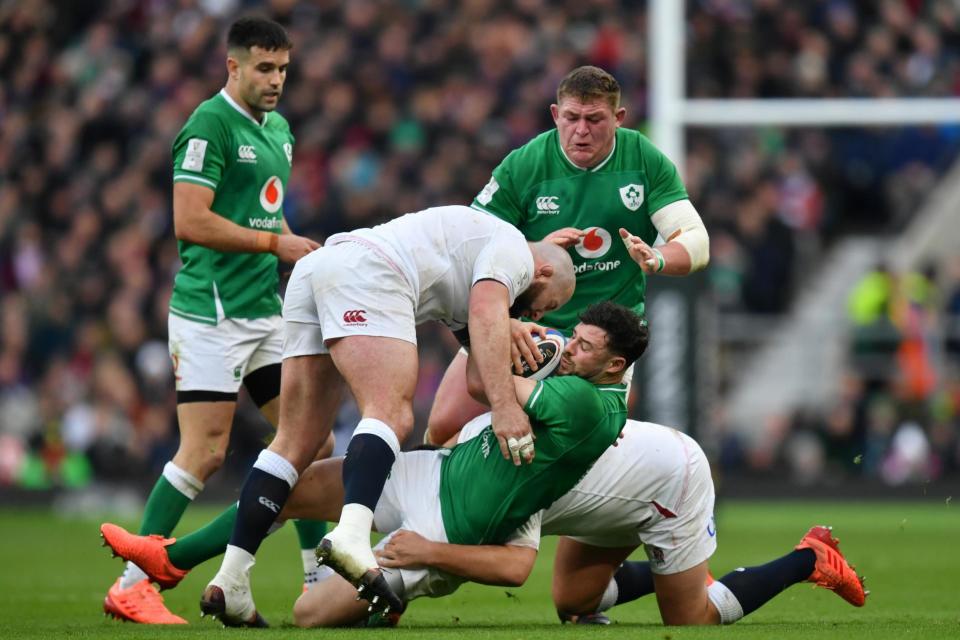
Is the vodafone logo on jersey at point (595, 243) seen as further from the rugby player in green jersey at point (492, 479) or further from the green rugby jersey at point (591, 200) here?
the rugby player in green jersey at point (492, 479)

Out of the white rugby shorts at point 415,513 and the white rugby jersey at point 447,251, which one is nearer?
the white rugby shorts at point 415,513

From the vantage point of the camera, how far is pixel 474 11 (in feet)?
64.6

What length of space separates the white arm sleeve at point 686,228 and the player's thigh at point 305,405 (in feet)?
5.74

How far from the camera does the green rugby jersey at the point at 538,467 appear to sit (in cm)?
618

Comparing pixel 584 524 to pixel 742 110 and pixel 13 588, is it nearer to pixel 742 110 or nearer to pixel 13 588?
pixel 13 588

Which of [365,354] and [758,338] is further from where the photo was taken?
[758,338]

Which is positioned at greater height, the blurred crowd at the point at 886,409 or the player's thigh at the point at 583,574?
the player's thigh at the point at 583,574

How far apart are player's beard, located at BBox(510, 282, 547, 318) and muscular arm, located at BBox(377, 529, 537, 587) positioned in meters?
1.03

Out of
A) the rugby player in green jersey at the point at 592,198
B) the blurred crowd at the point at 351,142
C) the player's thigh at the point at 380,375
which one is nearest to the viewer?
the player's thigh at the point at 380,375

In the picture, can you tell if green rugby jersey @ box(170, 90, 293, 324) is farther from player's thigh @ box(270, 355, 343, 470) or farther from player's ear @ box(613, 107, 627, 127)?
player's ear @ box(613, 107, 627, 127)

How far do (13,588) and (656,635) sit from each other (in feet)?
14.9

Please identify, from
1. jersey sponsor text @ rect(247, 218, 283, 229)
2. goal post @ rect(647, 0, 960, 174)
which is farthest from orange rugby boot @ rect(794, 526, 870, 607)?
goal post @ rect(647, 0, 960, 174)

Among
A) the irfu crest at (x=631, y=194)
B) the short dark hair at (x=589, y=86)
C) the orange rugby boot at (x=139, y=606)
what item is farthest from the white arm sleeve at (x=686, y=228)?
the orange rugby boot at (x=139, y=606)

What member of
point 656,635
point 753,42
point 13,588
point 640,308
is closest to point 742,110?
point 753,42
